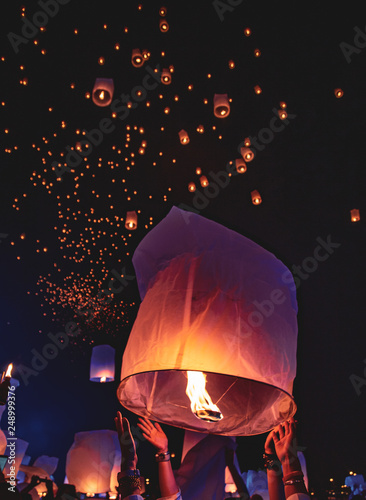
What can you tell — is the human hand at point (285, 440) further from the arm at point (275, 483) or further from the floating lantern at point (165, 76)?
the floating lantern at point (165, 76)

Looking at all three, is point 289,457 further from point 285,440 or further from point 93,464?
point 93,464

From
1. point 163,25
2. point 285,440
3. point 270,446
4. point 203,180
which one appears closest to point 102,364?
point 203,180

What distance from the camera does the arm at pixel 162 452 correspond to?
2.11m

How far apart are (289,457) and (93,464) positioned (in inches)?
241

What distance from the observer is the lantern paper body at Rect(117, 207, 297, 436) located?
5.44 ft

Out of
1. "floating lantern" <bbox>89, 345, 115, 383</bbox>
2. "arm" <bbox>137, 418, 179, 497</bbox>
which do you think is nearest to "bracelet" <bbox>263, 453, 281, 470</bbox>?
"arm" <bbox>137, 418, 179, 497</bbox>

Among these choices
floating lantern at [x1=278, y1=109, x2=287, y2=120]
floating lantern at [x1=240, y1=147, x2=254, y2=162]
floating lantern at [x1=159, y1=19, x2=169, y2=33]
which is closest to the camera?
floating lantern at [x1=159, y1=19, x2=169, y2=33]

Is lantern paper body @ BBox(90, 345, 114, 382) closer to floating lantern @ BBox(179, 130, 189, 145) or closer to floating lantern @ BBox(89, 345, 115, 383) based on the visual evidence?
floating lantern @ BBox(89, 345, 115, 383)

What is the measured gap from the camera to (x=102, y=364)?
8.45 meters

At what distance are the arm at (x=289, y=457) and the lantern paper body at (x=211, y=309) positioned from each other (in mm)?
174

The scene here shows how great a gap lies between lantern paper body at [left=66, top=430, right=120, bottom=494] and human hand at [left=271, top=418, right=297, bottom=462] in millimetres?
5931

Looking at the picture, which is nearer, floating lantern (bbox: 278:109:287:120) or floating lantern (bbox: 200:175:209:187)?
floating lantern (bbox: 278:109:287:120)

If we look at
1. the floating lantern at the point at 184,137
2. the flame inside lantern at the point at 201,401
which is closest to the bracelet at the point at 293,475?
the flame inside lantern at the point at 201,401

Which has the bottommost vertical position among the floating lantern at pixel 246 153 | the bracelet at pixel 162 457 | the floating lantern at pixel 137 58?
the bracelet at pixel 162 457
